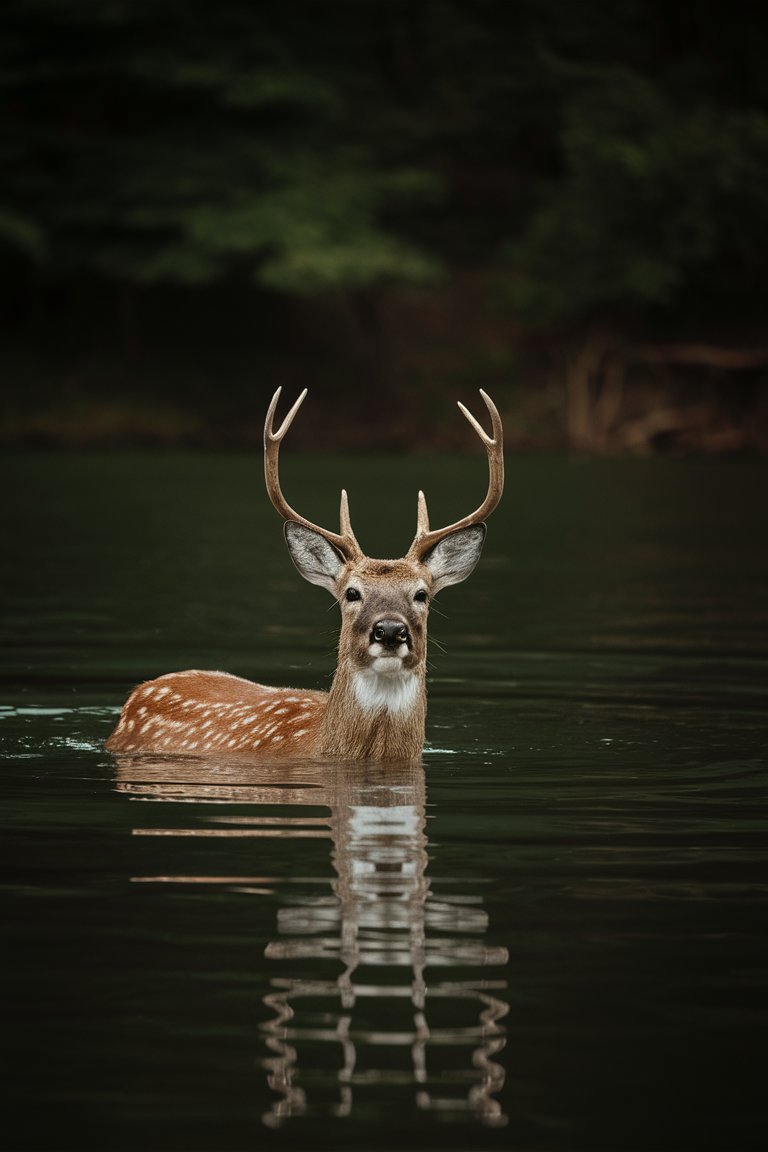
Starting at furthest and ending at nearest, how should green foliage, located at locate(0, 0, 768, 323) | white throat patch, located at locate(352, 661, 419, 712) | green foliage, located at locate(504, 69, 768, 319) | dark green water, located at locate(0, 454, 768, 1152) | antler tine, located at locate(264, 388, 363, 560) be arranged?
green foliage, located at locate(0, 0, 768, 323) < green foliage, located at locate(504, 69, 768, 319) < antler tine, located at locate(264, 388, 363, 560) < white throat patch, located at locate(352, 661, 419, 712) < dark green water, located at locate(0, 454, 768, 1152)

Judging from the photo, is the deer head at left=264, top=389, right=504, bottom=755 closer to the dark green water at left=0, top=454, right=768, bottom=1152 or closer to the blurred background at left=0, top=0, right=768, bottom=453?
the dark green water at left=0, top=454, right=768, bottom=1152

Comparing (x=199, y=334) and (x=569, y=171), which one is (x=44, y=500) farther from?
(x=569, y=171)

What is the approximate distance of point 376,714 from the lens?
26.2ft


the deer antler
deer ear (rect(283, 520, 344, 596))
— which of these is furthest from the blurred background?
deer ear (rect(283, 520, 344, 596))

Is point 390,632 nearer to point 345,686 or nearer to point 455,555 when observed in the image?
point 345,686

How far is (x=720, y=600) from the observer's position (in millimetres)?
14477

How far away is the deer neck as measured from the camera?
796 centimetres

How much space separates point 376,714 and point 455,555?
2.19 ft

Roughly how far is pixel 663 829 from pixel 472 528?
1.67 m

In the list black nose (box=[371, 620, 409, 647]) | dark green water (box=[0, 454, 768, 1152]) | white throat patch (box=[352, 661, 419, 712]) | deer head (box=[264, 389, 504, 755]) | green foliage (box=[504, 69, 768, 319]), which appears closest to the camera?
dark green water (box=[0, 454, 768, 1152])

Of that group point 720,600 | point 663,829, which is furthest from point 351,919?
point 720,600

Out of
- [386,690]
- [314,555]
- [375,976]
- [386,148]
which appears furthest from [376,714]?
[386,148]

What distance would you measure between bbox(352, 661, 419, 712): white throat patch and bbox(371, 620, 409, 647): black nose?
0.73 feet

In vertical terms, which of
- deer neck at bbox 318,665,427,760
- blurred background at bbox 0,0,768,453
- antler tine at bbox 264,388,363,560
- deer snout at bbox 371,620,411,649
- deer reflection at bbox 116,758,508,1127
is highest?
blurred background at bbox 0,0,768,453
